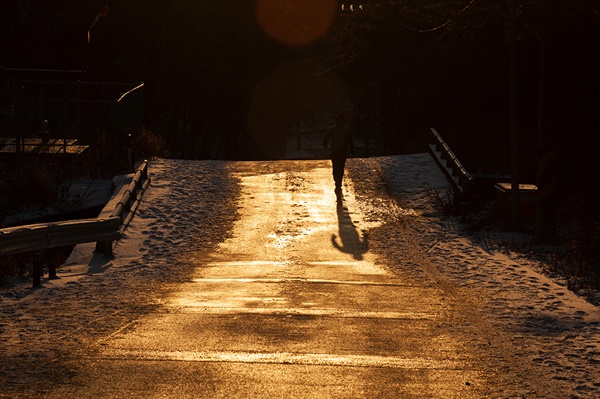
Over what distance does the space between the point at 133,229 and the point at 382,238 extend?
4.80 metres

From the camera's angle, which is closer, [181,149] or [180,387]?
[180,387]

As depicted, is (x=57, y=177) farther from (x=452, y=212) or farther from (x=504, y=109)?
(x=504, y=109)

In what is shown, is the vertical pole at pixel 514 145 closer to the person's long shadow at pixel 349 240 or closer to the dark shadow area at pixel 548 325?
the person's long shadow at pixel 349 240

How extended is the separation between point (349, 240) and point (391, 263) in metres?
2.49

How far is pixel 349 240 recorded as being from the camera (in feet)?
63.1

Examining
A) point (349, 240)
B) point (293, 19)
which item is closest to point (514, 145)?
point (349, 240)

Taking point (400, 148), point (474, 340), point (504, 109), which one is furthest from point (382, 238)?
point (400, 148)

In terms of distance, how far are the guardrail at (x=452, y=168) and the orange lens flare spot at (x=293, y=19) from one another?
35.4 m

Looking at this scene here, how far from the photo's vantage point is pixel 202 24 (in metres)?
61.3

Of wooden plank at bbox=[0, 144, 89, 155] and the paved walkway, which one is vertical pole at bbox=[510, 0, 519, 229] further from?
wooden plank at bbox=[0, 144, 89, 155]

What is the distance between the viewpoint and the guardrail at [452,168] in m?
22.2

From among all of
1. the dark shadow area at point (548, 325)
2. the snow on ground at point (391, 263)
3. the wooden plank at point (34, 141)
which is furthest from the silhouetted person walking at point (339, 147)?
the dark shadow area at point (548, 325)

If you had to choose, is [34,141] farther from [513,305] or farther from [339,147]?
[513,305]

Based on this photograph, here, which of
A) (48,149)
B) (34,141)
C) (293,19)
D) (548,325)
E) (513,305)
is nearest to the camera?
(548,325)
